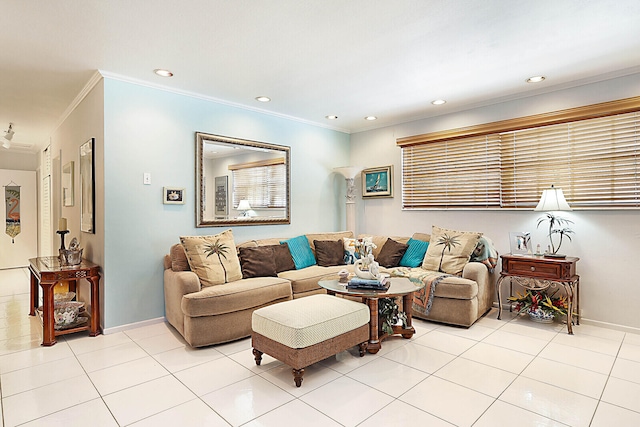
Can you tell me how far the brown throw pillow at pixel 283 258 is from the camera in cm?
419

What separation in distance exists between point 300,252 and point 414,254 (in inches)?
55.2

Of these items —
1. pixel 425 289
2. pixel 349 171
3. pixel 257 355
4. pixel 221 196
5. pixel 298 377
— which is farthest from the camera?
pixel 349 171

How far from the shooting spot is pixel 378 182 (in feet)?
17.6

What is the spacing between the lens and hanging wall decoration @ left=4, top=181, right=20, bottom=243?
6980 mm

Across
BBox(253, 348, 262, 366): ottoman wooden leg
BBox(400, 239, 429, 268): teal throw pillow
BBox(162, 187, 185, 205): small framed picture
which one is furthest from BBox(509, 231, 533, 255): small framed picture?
BBox(162, 187, 185, 205): small framed picture

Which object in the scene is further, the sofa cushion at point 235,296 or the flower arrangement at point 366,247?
the flower arrangement at point 366,247

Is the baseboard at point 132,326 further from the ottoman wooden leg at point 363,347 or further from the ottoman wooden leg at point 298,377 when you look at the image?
the ottoman wooden leg at point 363,347

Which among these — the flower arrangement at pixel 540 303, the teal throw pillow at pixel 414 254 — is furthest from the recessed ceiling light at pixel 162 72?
the flower arrangement at pixel 540 303

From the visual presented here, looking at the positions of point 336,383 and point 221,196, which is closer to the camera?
point 336,383

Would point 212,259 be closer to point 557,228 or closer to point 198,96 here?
point 198,96

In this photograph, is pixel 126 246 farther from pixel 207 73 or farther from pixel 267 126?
pixel 267 126

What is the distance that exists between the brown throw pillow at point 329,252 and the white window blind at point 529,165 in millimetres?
1224

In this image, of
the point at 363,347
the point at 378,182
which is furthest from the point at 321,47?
the point at 378,182

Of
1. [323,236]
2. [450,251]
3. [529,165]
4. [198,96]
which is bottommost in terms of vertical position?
[450,251]
